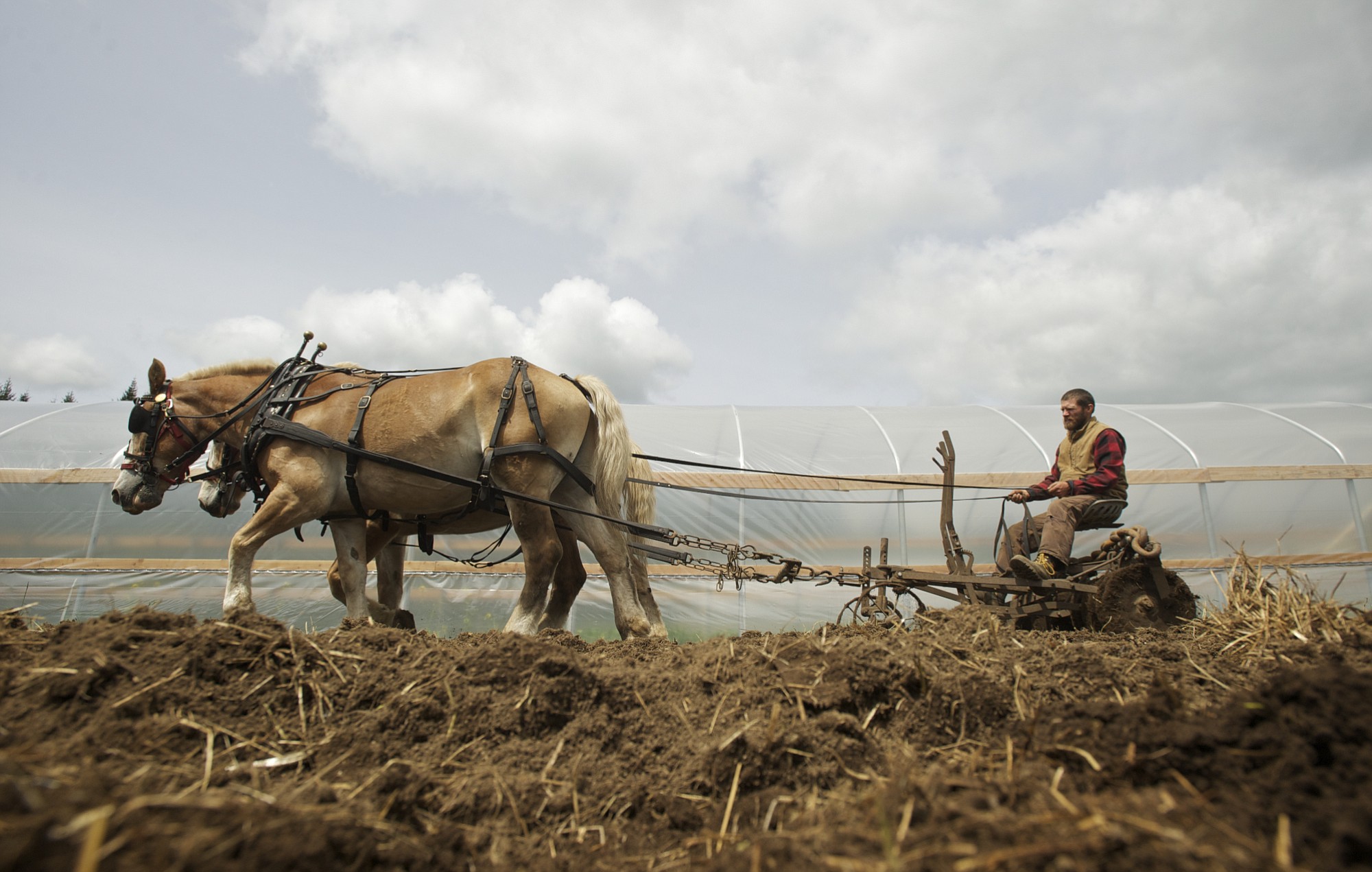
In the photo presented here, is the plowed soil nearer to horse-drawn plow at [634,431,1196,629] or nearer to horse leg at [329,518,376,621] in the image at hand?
horse-drawn plow at [634,431,1196,629]

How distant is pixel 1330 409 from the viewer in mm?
10203

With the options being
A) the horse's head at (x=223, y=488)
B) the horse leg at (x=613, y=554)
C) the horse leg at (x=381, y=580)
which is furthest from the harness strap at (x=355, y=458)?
the horse leg at (x=613, y=554)

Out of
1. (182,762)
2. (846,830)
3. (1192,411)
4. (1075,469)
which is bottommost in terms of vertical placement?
(182,762)

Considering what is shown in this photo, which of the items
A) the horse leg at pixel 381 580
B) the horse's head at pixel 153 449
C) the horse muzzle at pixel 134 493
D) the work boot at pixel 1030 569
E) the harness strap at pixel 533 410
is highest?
the harness strap at pixel 533 410

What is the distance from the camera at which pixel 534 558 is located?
4465 mm

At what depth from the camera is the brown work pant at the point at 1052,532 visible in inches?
177

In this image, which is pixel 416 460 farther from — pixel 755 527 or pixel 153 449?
pixel 755 527

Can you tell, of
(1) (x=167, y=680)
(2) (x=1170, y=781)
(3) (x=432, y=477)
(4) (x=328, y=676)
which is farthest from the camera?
(3) (x=432, y=477)

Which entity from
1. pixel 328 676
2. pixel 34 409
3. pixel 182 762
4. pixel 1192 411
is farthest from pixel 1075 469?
pixel 34 409

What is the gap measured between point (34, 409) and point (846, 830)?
43.8 ft

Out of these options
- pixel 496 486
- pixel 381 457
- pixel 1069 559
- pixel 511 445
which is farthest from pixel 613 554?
pixel 1069 559

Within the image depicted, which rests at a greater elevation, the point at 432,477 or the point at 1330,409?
the point at 1330,409

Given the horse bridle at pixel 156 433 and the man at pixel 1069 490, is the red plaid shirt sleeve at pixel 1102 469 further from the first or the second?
the horse bridle at pixel 156 433

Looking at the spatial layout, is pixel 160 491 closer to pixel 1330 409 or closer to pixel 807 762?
pixel 807 762
